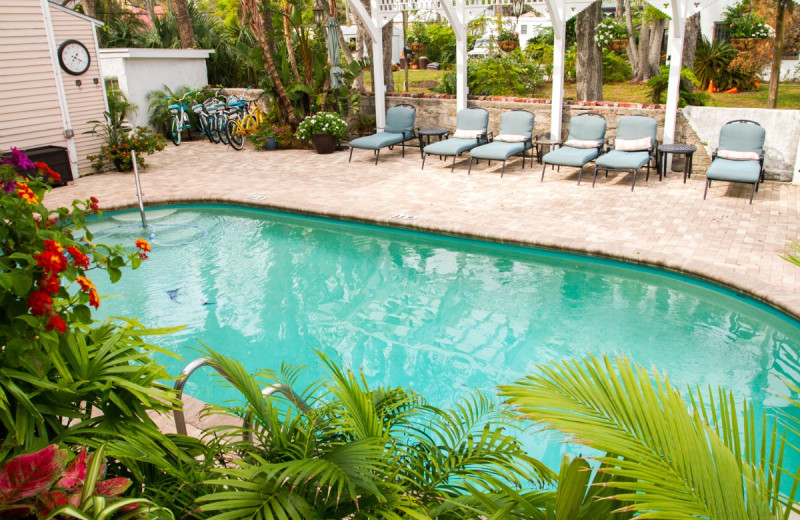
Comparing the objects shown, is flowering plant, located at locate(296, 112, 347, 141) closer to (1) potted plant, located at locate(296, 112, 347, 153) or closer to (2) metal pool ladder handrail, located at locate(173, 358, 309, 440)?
(1) potted plant, located at locate(296, 112, 347, 153)

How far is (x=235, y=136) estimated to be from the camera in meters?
14.9

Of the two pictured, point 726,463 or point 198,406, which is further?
point 198,406

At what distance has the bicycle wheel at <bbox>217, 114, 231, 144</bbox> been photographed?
15148 millimetres

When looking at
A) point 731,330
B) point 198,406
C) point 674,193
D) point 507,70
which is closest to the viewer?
point 198,406

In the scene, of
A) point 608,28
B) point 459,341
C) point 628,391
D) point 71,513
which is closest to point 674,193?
point 459,341

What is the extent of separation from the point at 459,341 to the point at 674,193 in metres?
5.34

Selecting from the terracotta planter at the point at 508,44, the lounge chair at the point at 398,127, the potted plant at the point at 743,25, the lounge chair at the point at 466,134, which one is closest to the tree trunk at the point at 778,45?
the lounge chair at the point at 466,134

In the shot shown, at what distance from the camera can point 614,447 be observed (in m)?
1.66

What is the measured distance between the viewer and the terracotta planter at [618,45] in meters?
26.8

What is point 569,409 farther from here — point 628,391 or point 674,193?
point 674,193

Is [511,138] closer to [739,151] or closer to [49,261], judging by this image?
[739,151]

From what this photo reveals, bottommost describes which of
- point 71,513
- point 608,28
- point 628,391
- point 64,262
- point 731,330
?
point 731,330

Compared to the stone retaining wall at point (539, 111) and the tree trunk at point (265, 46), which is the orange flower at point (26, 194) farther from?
the tree trunk at point (265, 46)

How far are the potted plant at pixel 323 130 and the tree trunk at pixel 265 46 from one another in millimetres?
981
